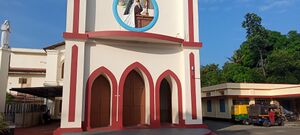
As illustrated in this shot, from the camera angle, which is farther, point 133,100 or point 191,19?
point 191,19

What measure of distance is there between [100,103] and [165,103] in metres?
4.24

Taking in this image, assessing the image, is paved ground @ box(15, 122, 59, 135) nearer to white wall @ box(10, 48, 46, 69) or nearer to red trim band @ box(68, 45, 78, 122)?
red trim band @ box(68, 45, 78, 122)

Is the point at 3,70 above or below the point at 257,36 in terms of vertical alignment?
below

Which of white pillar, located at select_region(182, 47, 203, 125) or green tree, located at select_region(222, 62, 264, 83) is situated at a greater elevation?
green tree, located at select_region(222, 62, 264, 83)

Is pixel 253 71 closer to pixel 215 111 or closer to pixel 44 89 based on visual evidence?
pixel 215 111

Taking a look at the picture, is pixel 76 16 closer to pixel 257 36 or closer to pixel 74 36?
pixel 74 36

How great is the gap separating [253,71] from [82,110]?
29.2 meters

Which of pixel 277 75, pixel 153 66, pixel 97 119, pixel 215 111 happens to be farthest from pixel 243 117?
pixel 277 75

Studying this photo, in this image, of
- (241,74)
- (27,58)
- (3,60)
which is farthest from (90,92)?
(241,74)

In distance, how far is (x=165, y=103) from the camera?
56.0ft

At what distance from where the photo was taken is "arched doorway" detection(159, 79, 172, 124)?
16784 mm

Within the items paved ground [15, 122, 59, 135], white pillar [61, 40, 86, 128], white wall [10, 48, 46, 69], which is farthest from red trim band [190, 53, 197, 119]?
white wall [10, 48, 46, 69]

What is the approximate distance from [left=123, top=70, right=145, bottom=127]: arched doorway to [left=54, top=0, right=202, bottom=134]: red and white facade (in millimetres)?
57

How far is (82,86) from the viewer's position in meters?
13.6
